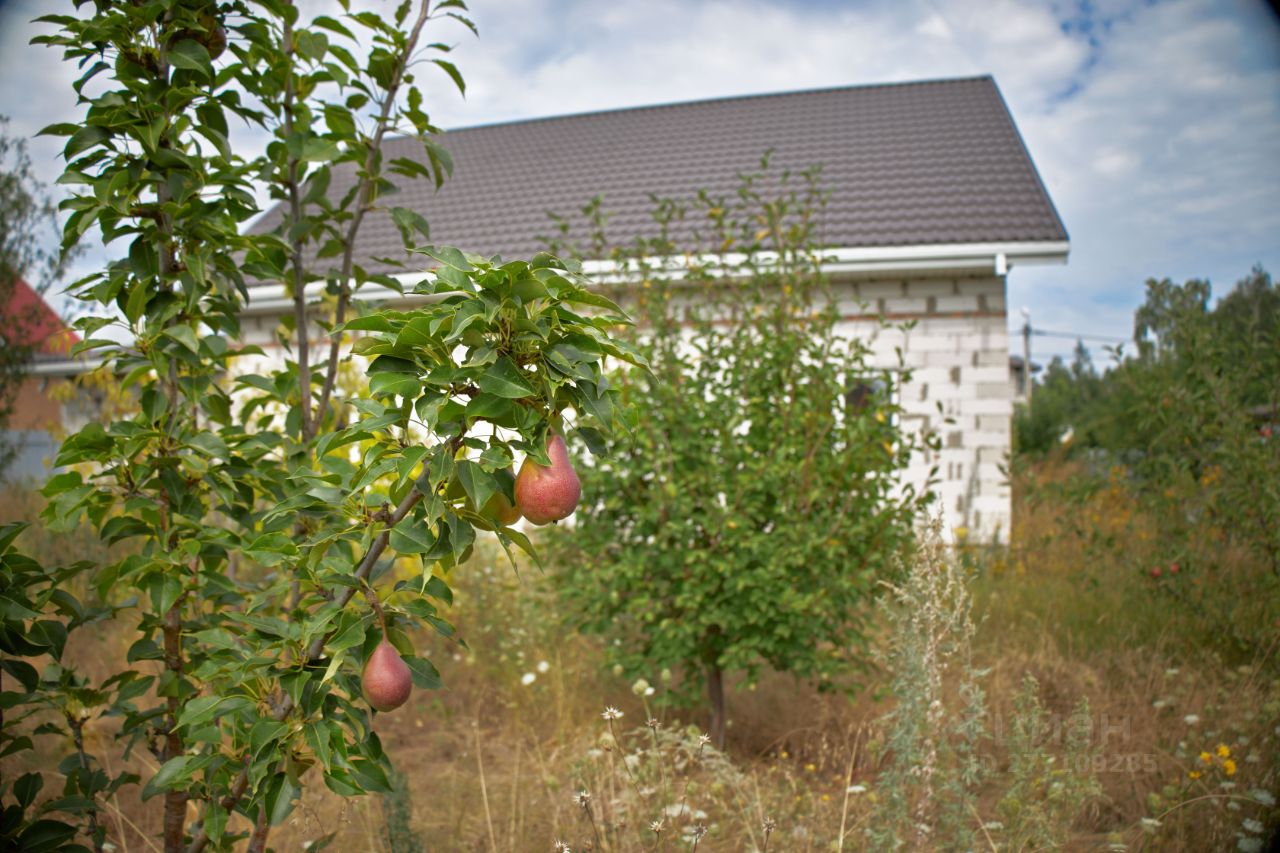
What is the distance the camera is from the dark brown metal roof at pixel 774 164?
343 inches

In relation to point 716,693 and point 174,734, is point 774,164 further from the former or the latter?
point 174,734

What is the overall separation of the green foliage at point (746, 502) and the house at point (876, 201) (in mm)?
854

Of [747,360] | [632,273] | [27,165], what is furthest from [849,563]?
[27,165]

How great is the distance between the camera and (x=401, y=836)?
7.61 ft

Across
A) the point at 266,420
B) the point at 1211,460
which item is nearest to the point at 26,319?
the point at 266,420

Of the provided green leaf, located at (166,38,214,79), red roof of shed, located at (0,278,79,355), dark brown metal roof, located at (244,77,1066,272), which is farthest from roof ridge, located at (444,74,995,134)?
green leaf, located at (166,38,214,79)

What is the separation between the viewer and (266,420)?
2.35 metres

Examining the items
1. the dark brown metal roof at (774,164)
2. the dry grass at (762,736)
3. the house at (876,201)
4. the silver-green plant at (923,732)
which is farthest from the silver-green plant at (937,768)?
the dark brown metal roof at (774,164)

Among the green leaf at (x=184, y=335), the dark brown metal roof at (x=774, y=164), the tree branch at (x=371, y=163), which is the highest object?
the dark brown metal roof at (x=774, y=164)

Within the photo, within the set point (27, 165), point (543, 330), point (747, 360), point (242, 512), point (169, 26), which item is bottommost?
point (242, 512)

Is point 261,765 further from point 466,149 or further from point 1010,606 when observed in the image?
point 466,149

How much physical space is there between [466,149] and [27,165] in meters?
6.41

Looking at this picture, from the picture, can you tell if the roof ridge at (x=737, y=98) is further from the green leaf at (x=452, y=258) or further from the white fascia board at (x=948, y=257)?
the green leaf at (x=452, y=258)

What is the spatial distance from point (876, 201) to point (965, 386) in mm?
2553
